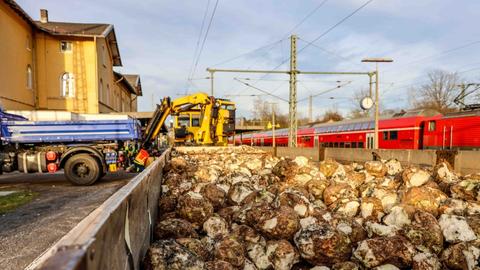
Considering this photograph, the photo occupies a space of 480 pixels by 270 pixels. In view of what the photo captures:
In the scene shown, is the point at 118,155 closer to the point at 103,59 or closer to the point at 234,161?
the point at 234,161

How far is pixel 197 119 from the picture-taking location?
17.2 m

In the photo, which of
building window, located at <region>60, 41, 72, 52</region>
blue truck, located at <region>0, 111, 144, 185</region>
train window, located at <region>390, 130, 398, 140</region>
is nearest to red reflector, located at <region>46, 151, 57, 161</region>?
blue truck, located at <region>0, 111, 144, 185</region>

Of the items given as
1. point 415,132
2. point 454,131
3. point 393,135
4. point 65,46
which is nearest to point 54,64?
point 65,46

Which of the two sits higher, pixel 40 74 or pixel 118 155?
pixel 40 74

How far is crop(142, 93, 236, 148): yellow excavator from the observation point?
46.4ft

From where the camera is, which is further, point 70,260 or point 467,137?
point 467,137

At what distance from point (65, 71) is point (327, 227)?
77.5 feet

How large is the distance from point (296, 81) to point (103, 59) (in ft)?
53.7

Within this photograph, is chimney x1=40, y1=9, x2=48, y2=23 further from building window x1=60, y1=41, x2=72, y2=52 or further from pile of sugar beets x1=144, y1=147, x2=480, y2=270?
pile of sugar beets x1=144, y1=147, x2=480, y2=270

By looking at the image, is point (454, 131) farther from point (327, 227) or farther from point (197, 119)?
point (327, 227)

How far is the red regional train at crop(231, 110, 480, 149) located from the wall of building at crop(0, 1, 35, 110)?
1905cm

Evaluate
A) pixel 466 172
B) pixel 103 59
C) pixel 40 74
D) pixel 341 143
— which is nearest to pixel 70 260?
pixel 466 172

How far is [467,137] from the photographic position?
14914mm

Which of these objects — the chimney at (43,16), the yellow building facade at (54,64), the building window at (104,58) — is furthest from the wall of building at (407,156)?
the chimney at (43,16)
